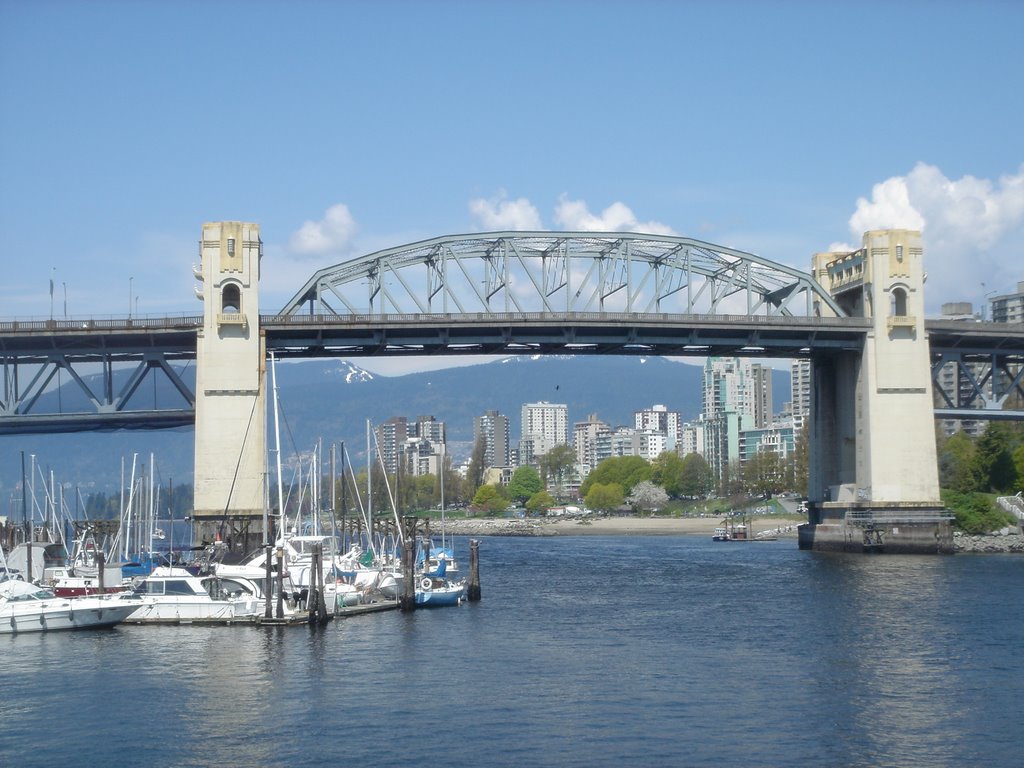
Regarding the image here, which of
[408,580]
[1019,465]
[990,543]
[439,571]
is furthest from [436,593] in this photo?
[1019,465]

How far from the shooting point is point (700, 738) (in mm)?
37875

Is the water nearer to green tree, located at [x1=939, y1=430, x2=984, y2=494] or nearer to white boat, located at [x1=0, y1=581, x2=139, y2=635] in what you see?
white boat, located at [x1=0, y1=581, x2=139, y2=635]

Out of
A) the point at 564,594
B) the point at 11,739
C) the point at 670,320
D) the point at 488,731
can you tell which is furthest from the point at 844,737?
the point at 670,320

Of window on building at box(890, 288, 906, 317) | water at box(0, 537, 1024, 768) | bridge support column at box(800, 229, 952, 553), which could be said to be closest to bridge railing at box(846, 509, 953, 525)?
bridge support column at box(800, 229, 952, 553)

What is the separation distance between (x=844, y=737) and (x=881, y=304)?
60974 millimetres

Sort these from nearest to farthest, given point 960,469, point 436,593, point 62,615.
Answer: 1. point 62,615
2. point 436,593
3. point 960,469

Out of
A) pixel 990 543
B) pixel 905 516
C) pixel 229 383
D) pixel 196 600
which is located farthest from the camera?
pixel 990 543

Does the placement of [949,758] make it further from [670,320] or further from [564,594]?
[670,320]

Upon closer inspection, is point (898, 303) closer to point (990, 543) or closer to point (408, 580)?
point (990, 543)

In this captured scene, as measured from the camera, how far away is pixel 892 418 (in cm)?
9406

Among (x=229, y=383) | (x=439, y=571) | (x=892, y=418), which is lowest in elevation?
(x=439, y=571)

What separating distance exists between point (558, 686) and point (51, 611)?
2626 cm

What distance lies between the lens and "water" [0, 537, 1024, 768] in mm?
37094

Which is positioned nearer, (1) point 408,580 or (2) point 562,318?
(1) point 408,580
